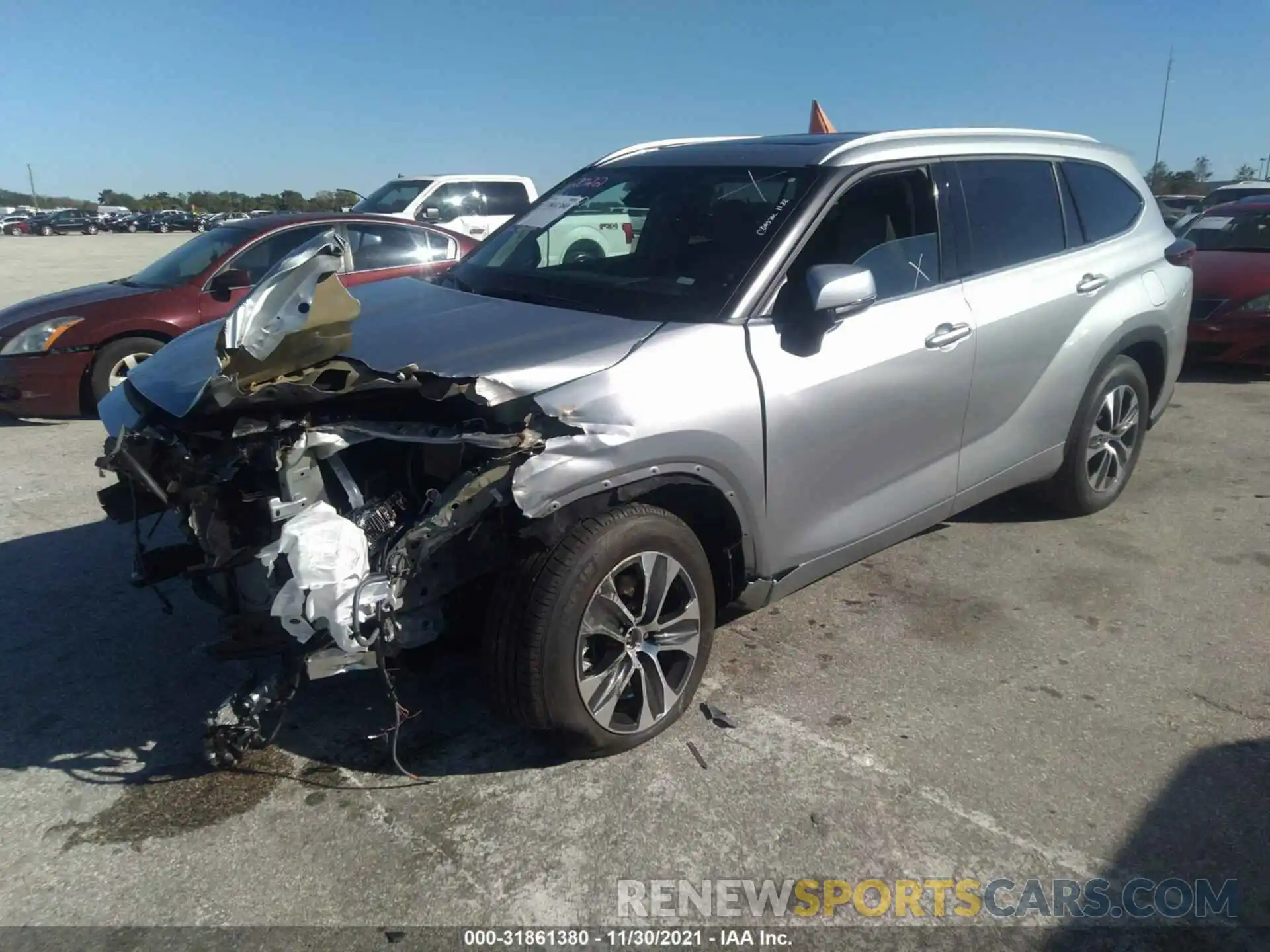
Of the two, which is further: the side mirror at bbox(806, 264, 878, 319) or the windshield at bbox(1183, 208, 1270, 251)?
the windshield at bbox(1183, 208, 1270, 251)

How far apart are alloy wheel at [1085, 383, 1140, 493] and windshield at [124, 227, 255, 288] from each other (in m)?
6.44

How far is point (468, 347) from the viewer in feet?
10.2

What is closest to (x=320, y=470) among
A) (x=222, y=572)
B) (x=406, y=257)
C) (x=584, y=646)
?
(x=222, y=572)

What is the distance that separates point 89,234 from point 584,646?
58040 millimetres

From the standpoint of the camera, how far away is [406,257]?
8336mm

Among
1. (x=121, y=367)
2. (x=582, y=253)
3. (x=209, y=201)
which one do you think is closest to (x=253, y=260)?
(x=121, y=367)

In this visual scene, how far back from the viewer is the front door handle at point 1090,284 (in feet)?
14.7

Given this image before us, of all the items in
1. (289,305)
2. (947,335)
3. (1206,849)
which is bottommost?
(1206,849)

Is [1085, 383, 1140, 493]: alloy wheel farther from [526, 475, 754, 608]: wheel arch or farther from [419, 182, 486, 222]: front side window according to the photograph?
[419, 182, 486, 222]: front side window

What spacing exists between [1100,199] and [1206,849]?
339 centimetres

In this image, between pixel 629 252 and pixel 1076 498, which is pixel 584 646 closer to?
pixel 629 252

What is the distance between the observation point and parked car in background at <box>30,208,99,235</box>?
5216 centimetres

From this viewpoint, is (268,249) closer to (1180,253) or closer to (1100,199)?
(1100,199)

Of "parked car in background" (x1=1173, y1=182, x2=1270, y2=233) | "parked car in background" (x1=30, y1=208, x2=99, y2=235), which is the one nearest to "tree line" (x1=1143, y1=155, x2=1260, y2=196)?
"parked car in background" (x1=1173, y1=182, x2=1270, y2=233)
